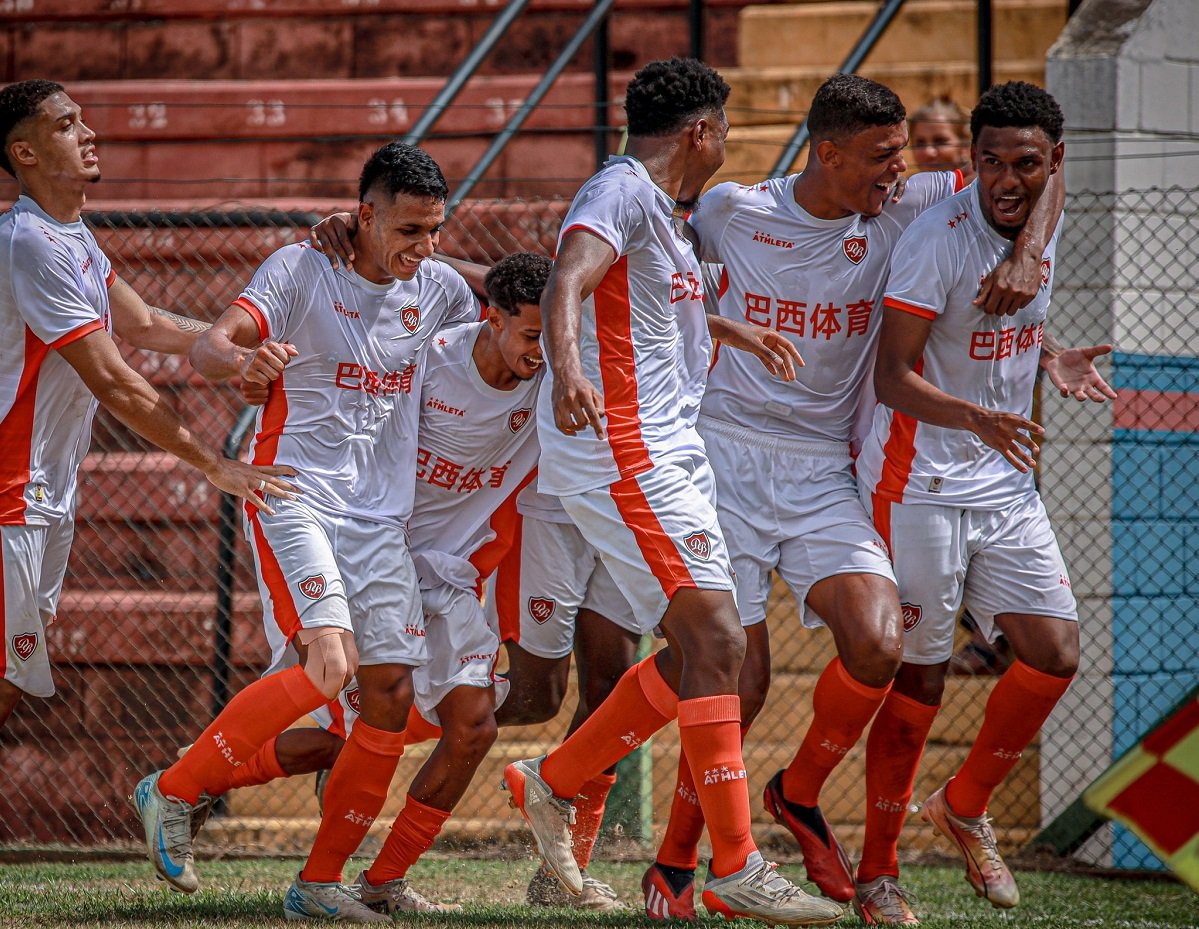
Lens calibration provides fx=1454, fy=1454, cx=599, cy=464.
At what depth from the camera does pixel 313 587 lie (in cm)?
425

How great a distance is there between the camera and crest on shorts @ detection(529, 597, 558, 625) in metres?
5.09

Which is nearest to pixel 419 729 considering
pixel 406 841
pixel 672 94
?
pixel 406 841

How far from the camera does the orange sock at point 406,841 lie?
458 centimetres

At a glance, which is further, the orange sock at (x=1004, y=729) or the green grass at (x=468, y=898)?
the orange sock at (x=1004, y=729)

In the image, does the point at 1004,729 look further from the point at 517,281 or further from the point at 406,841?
the point at 517,281

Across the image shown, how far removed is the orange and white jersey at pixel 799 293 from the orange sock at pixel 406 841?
158 centimetres

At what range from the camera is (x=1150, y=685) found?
652cm

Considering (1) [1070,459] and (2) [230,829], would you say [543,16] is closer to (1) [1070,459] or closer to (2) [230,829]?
(1) [1070,459]

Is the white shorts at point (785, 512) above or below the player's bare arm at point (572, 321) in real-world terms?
below

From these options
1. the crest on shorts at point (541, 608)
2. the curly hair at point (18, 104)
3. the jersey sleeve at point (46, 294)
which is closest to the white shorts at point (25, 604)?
the jersey sleeve at point (46, 294)

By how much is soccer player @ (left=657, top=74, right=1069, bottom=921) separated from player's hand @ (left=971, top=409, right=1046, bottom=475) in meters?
0.42

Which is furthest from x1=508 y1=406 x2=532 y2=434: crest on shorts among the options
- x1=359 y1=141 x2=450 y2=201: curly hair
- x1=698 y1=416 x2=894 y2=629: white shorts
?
x1=359 y1=141 x2=450 y2=201: curly hair

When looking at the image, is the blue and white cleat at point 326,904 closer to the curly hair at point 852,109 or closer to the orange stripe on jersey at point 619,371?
the orange stripe on jersey at point 619,371

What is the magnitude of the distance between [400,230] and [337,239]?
9.8 inches
